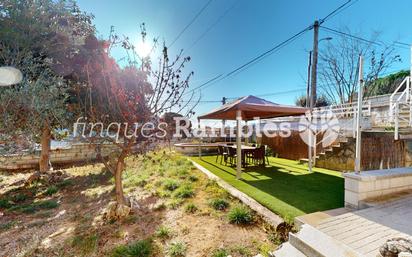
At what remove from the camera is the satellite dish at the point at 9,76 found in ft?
10.9

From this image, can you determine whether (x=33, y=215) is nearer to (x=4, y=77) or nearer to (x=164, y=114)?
(x=4, y=77)

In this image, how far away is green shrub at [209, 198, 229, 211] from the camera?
4.17 m

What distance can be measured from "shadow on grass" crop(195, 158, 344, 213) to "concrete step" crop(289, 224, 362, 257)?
3.40ft

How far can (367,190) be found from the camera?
3.45 m

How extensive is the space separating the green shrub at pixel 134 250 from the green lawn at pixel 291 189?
2.22 meters

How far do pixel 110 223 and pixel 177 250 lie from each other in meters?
1.74

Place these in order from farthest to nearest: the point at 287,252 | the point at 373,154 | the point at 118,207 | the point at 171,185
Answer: the point at 373,154 < the point at 171,185 < the point at 118,207 < the point at 287,252

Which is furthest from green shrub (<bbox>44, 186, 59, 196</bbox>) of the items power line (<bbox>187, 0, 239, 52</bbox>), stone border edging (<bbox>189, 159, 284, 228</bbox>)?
power line (<bbox>187, 0, 239, 52</bbox>)

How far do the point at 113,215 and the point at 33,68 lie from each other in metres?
3.09

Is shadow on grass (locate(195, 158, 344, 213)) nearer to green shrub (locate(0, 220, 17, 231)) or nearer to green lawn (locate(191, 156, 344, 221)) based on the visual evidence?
green lawn (locate(191, 156, 344, 221))

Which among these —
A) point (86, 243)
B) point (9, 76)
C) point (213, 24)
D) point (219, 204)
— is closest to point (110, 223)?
point (86, 243)

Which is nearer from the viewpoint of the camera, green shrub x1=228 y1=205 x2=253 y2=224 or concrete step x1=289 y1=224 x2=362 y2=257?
concrete step x1=289 y1=224 x2=362 y2=257

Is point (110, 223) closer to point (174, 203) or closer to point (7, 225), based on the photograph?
point (174, 203)

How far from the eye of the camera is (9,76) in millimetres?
3434
